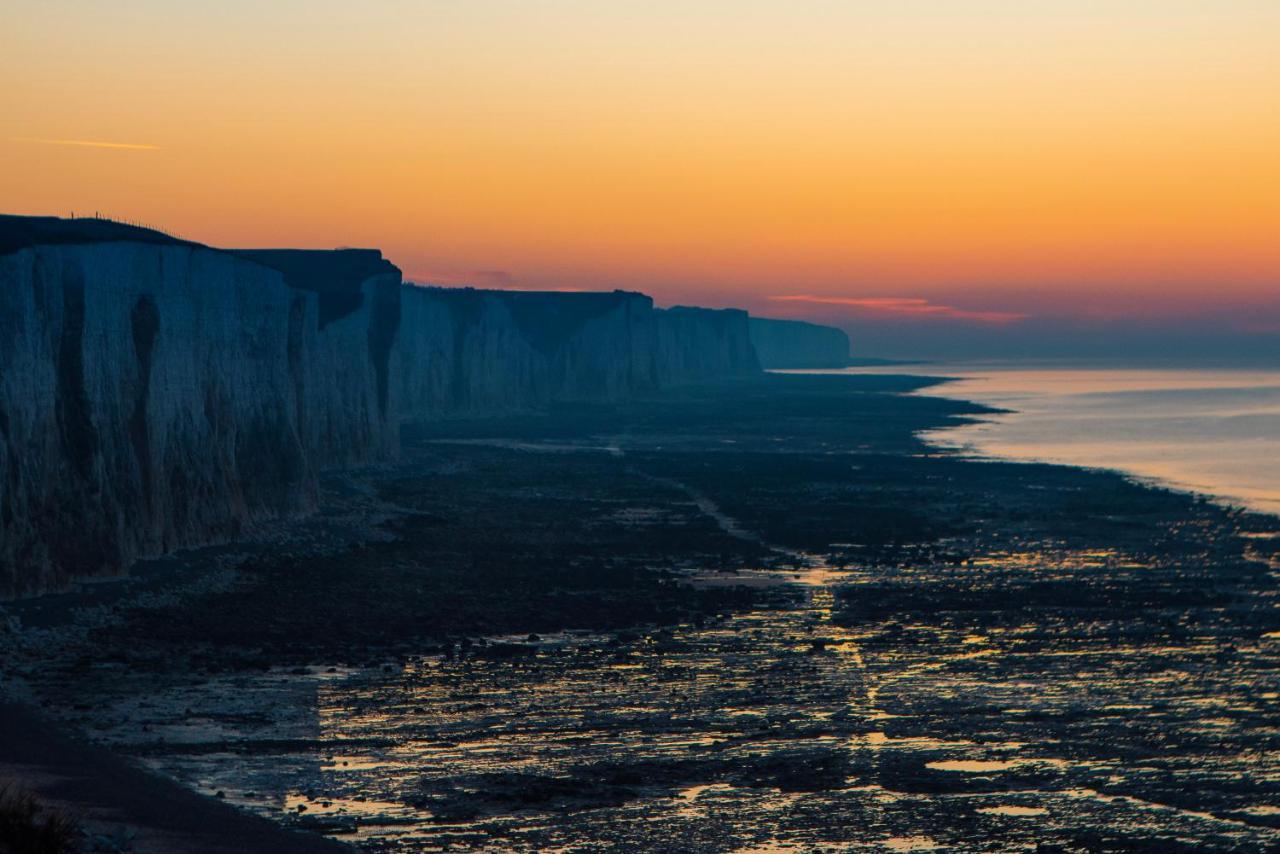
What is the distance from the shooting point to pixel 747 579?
31.5 m

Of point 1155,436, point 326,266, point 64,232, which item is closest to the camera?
point 64,232

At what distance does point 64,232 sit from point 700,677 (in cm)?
1663

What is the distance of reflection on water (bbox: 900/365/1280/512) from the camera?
6019 cm

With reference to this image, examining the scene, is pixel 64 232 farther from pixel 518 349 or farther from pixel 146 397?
pixel 518 349

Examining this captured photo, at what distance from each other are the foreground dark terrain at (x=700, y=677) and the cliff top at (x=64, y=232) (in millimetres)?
6620

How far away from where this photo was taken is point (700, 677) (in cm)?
2170

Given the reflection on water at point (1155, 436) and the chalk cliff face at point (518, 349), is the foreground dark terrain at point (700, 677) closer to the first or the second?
the reflection on water at point (1155, 436)

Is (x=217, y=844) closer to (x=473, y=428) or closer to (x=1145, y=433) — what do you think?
(x=473, y=428)

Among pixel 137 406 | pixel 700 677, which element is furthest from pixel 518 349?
pixel 700 677

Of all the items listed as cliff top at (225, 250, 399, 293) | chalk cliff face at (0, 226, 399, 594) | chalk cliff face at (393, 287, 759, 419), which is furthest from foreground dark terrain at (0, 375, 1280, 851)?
chalk cliff face at (393, 287, 759, 419)

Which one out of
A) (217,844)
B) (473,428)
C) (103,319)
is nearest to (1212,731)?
(217,844)

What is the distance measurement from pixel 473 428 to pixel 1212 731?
70785mm

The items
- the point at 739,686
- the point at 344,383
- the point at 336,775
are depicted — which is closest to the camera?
the point at 336,775

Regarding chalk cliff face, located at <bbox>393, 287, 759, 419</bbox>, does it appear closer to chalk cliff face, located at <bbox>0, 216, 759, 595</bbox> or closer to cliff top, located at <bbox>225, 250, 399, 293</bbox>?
cliff top, located at <bbox>225, 250, 399, 293</bbox>
